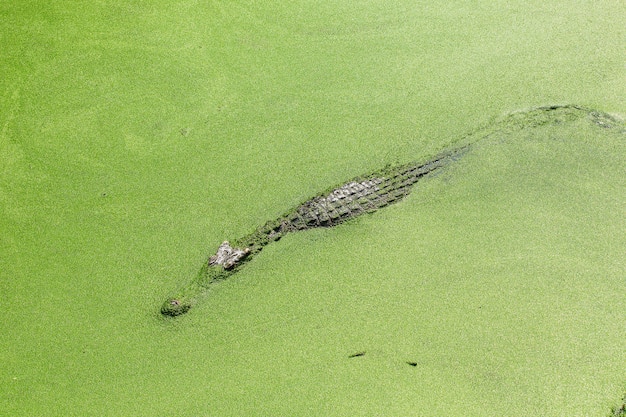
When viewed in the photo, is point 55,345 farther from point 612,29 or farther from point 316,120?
point 612,29

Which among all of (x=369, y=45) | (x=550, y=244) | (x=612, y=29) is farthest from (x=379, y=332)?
(x=612, y=29)

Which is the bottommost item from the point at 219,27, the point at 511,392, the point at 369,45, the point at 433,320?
the point at 511,392

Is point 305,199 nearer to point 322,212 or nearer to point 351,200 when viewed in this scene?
point 322,212

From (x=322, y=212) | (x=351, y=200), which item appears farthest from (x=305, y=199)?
(x=351, y=200)

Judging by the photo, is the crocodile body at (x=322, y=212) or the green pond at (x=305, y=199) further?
the crocodile body at (x=322, y=212)

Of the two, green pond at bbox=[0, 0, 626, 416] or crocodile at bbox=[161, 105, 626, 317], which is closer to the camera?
green pond at bbox=[0, 0, 626, 416]

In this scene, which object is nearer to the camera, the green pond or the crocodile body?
the green pond

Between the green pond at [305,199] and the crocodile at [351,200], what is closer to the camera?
the green pond at [305,199]

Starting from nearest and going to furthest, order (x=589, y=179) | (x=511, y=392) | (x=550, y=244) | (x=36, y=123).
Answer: (x=511, y=392)
(x=550, y=244)
(x=589, y=179)
(x=36, y=123)
